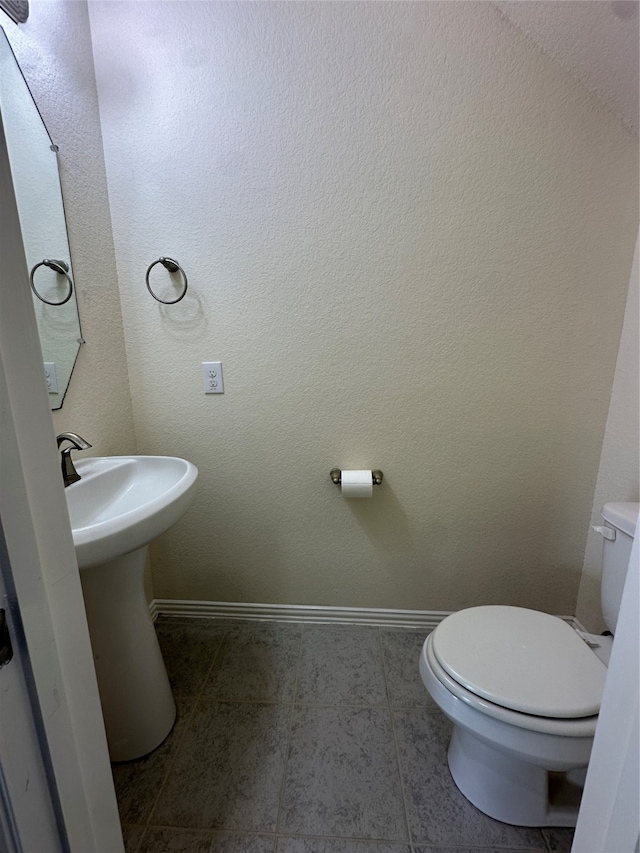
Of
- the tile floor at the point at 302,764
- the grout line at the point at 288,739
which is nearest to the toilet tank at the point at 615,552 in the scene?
the tile floor at the point at 302,764

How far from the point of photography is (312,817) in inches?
35.7

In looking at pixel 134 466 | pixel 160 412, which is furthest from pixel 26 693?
pixel 160 412

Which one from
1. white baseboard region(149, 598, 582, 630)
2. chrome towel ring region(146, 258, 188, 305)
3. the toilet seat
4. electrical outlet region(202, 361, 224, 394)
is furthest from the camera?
white baseboard region(149, 598, 582, 630)

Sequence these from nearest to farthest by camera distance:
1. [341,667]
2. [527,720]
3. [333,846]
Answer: [527,720], [333,846], [341,667]

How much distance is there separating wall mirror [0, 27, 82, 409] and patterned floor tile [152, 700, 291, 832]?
1.11m

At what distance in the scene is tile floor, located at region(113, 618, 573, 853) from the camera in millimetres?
873

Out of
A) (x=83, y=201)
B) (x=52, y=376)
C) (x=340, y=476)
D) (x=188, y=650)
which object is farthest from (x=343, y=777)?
(x=83, y=201)

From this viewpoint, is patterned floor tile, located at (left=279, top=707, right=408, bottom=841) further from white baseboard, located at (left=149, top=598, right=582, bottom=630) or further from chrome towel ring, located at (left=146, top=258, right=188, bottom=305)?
chrome towel ring, located at (left=146, top=258, right=188, bottom=305)

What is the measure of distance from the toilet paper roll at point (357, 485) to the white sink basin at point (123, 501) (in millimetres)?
551

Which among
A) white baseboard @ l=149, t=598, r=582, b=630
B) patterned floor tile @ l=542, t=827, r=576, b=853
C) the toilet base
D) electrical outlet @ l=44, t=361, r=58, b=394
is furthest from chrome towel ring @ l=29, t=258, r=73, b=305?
patterned floor tile @ l=542, t=827, r=576, b=853

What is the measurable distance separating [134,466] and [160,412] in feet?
1.01

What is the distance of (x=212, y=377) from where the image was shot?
137 cm

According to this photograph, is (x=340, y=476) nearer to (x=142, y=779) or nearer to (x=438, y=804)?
(x=438, y=804)

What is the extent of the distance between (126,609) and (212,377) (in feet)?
2.65
